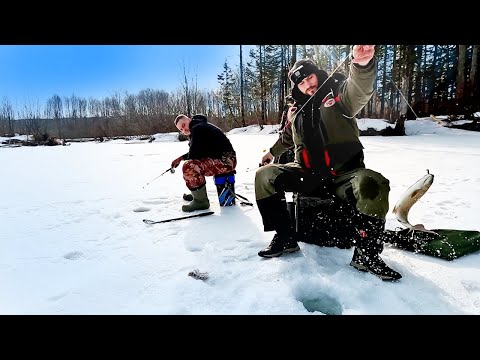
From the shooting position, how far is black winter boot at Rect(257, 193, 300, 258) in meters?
1.98

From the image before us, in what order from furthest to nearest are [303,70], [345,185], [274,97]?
[274,97]
[303,70]
[345,185]

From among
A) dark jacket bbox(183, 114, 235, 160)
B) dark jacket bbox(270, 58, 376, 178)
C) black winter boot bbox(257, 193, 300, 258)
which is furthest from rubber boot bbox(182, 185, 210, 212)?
dark jacket bbox(270, 58, 376, 178)

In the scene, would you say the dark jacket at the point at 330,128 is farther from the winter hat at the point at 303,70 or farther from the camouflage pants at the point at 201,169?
the camouflage pants at the point at 201,169

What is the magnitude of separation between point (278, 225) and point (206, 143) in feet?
5.82

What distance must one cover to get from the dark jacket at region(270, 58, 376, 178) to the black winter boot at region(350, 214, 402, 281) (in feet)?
1.25

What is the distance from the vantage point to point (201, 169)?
340cm

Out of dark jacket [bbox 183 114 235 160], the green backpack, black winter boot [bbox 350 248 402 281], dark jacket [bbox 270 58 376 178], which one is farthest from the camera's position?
Answer: dark jacket [bbox 183 114 235 160]

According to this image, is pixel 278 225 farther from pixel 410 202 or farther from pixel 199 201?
pixel 199 201

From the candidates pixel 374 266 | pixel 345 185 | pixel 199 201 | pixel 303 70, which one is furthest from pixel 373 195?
pixel 199 201

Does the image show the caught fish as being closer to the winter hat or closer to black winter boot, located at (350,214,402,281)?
black winter boot, located at (350,214,402,281)

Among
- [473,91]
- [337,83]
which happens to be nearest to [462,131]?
[473,91]

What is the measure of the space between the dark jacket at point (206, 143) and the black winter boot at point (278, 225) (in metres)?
1.61
